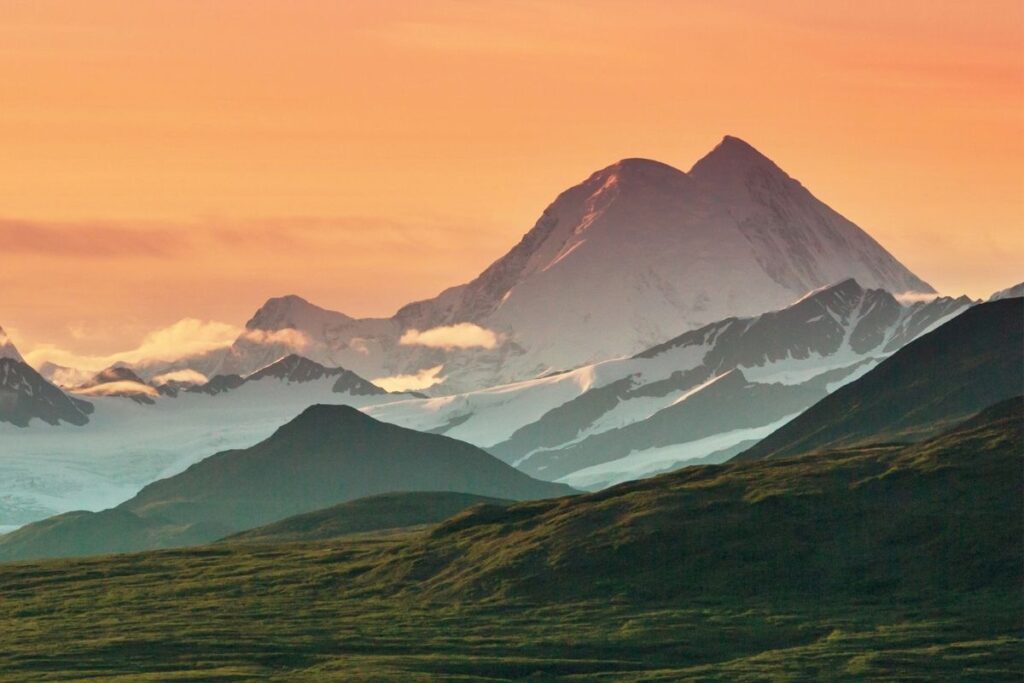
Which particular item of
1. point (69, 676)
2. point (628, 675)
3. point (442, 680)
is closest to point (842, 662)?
point (628, 675)

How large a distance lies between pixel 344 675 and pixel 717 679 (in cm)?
3199

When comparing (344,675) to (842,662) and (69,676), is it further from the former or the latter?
(842,662)

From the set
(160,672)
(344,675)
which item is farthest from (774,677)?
(160,672)

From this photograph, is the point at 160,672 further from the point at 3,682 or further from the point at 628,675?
the point at 628,675

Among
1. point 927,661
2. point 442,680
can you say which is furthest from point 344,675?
point 927,661

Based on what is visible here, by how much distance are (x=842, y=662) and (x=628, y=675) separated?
787 inches

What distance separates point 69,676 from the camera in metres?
196

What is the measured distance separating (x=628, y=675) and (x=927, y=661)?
27.2 meters

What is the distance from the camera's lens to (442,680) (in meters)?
187

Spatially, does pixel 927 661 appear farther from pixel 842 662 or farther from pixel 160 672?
pixel 160 672

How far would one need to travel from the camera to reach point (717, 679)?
→ 189 m

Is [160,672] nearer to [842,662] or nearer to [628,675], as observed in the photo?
[628,675]

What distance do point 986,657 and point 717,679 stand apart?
88.6 ft

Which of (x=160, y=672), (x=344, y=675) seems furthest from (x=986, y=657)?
(x=160, y=672)
